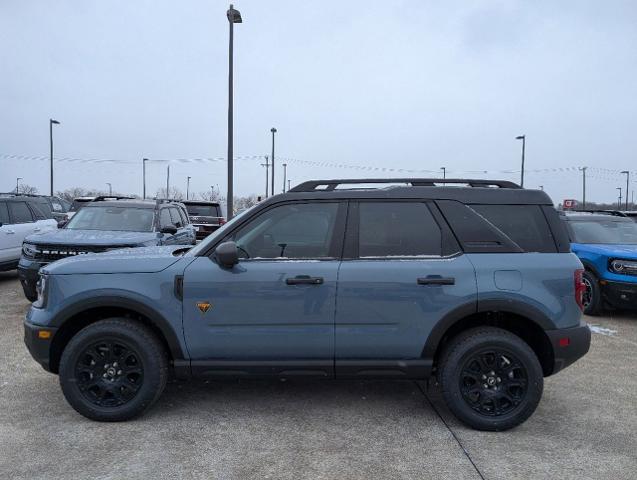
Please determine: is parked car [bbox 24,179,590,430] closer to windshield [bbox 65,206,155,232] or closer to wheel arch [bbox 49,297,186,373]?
wheel arch [bbox 49,297,186,373]

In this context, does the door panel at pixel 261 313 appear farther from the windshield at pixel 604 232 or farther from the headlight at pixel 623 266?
the windshield at pixel 604 232

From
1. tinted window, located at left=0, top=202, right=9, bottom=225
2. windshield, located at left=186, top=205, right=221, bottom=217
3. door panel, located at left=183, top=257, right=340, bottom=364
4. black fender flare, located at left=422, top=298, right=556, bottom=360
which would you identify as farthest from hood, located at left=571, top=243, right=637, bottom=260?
tinted window, located at left=0, top=202, right=9, bottom=225

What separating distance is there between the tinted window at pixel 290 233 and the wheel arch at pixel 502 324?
3.44 ft

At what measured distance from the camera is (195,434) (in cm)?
395

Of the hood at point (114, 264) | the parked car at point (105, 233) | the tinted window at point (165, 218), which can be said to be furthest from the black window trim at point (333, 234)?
the tinted window at point (165, 218)

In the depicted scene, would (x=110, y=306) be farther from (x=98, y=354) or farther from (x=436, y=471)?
(x=436, y=471)

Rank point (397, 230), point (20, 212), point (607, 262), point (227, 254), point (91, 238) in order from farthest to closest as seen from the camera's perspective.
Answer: point (20, 212)
point (607, 262)
point (91, 238)
point (397, 230)
point (227, 254)

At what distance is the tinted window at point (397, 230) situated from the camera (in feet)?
13.6

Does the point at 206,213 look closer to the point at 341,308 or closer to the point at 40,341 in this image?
the point at 40,341

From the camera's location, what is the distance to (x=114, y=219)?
8.93 metres

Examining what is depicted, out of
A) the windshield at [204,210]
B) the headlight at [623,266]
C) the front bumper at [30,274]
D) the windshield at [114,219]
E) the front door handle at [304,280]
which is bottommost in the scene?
the front bumper at [30,274]

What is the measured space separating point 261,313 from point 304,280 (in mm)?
406

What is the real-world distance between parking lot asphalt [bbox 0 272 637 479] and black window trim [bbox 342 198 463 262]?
1.31 metres

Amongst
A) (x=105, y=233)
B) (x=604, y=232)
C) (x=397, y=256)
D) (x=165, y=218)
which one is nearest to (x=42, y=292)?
(x=397, y=256)
